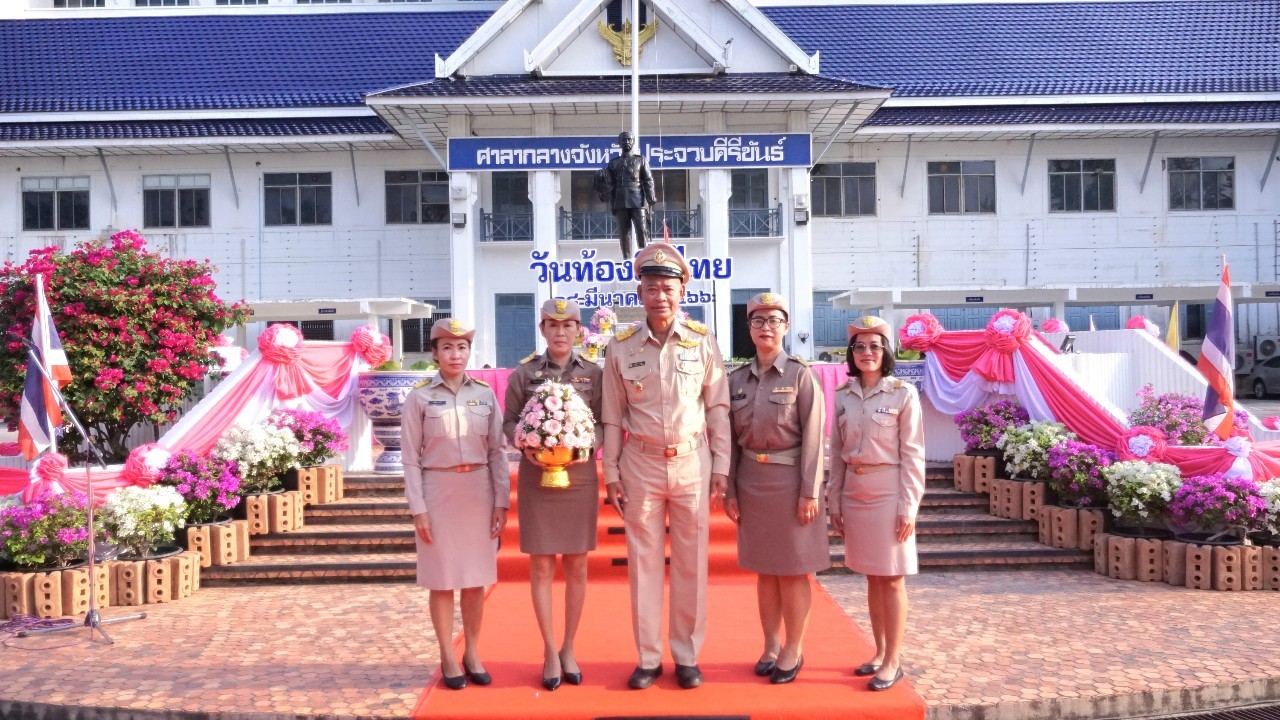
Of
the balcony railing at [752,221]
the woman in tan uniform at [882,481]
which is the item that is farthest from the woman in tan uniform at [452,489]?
the balcony railing at [752,221]

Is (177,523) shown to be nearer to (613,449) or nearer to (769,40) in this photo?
(613,449)

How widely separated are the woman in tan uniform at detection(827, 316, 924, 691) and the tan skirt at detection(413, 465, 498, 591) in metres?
1.75

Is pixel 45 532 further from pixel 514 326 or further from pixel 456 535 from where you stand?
pixel 514 326

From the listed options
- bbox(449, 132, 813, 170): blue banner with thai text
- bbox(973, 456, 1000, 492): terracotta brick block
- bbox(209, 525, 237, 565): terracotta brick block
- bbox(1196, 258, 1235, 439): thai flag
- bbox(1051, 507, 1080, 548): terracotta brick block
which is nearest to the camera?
bbox(209, 525, 237, 565): terracotta brick block

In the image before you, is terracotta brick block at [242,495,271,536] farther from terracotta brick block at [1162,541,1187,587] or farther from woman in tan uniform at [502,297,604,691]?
terracotta brick block at [1162,541,1187,587]

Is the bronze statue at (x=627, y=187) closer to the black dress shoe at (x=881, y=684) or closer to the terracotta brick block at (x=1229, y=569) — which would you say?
the terracotta brick block at (x=1229, y=569)

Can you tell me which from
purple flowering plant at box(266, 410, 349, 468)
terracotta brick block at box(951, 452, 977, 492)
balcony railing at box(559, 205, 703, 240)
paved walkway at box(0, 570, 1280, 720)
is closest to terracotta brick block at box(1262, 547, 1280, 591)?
A: paved walkway at box(0, 570, 1280, 720)

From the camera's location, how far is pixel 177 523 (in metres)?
7.70

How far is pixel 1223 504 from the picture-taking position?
7.42 metres

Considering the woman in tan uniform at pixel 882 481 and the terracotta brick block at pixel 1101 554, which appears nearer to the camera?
→ the woman in tan uniform at pixel 882 481

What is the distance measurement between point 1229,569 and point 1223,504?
45 centimetres

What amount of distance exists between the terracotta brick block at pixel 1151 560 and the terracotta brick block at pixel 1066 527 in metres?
0.62

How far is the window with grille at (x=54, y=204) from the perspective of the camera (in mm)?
21297

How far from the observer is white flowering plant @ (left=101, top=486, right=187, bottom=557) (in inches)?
288
